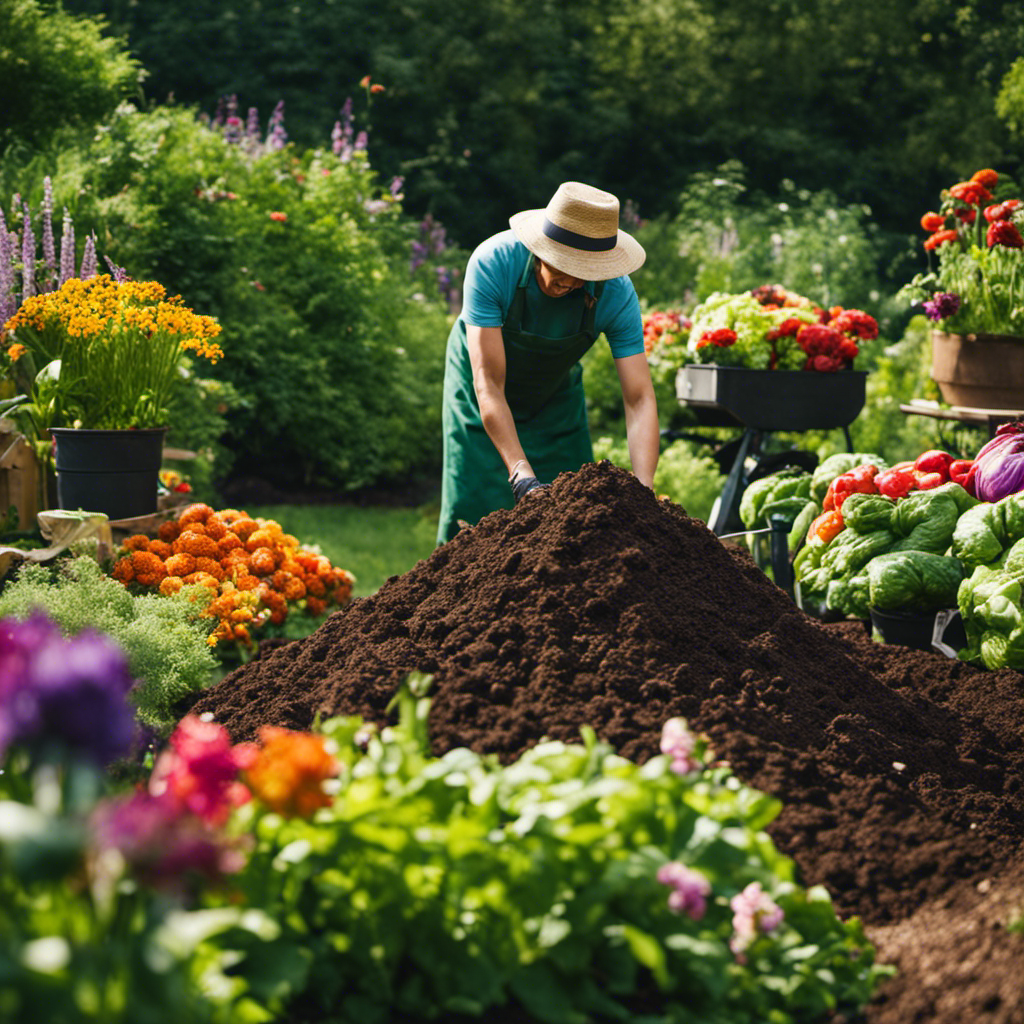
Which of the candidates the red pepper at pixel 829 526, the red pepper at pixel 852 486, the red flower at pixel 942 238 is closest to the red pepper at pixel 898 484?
the red pepper at pixel 852 486

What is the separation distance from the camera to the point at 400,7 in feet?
65.5

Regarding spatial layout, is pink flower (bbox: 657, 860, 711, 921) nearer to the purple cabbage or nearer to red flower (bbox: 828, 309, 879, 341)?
the purple cabbage

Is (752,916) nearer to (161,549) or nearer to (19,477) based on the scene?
(161,549)

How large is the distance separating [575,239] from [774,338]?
2482 millimetres

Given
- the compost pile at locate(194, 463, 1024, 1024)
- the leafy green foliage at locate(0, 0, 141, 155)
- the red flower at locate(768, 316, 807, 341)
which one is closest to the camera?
the compost pile at locate(194, 463, 1024, 1024)

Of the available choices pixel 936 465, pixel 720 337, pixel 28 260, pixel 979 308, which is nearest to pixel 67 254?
pixel 28 260

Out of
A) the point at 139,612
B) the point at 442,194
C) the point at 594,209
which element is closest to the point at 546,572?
the point at 594,209

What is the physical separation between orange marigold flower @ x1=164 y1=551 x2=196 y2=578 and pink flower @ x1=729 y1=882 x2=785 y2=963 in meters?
3.37

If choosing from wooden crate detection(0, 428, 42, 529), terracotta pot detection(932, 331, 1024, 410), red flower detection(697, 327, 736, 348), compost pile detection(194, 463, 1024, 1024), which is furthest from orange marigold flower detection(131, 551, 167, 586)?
terracotta pot detection(932, 331, 1024, 410)

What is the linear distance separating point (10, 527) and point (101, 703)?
4.08 meters

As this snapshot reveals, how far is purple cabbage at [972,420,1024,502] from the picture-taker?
12.8 feet

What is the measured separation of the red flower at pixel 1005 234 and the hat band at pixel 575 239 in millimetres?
2465

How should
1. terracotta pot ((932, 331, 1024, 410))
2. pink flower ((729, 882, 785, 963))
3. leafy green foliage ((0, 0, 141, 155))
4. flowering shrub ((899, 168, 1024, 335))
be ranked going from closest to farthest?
pink flower ((729, 882, 785, 963)) → flowering shrub ((899, 168, 1024, 335)) → terracotta pot ((932, 331, 1024, 410)) → leafy green foliage ((0, 0, 141, 155))

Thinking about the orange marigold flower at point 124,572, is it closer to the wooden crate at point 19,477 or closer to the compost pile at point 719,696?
the wooden crate at point 19,477
